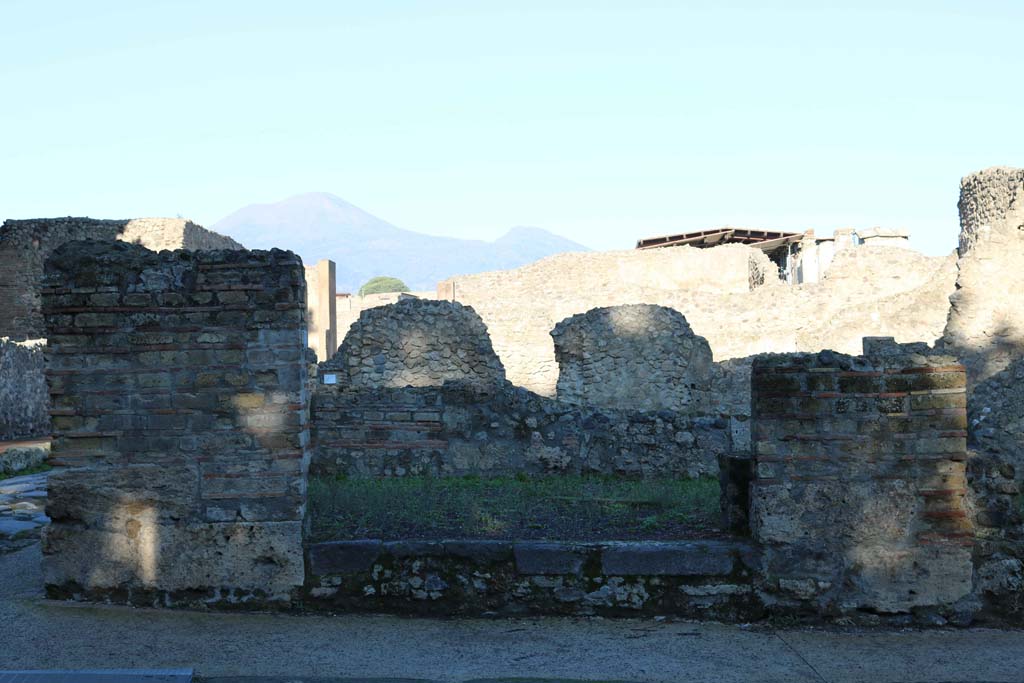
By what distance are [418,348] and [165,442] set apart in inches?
272

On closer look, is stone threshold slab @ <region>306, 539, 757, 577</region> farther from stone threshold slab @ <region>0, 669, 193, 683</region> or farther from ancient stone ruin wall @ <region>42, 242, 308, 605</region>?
stone threshold slab @ <region>0, 669, 193, 683</region>

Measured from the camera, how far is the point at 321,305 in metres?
27.6

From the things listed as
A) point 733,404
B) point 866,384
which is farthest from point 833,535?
point 733,404

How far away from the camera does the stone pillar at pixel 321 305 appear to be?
27.2 metres

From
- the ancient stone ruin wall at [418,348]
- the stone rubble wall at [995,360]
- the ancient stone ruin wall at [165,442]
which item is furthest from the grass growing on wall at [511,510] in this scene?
the ancient stone ruin wall at [418,348]

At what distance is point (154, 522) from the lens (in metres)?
4.47

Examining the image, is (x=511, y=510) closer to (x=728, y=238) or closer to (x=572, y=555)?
(x=572, y=555)

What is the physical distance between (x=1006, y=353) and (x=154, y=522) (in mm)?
11291

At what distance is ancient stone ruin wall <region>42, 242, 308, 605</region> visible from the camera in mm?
4453

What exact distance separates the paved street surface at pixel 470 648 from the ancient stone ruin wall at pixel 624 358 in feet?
31.8

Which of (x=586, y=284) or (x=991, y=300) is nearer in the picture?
(x=991, y=300)

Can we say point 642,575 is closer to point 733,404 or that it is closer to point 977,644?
point 977,644

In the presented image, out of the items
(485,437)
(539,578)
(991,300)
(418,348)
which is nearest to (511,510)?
(539,578)

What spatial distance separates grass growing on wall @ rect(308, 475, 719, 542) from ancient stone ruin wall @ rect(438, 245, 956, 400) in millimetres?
14048
